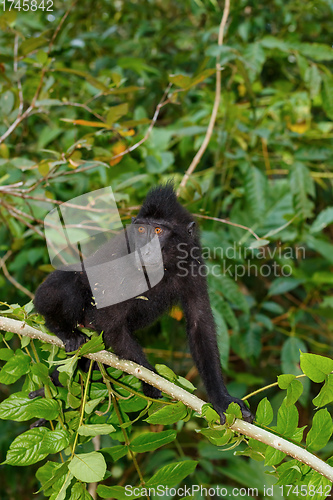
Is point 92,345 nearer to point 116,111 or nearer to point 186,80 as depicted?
point 116,111

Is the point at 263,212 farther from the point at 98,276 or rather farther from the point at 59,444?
the point at 59,444

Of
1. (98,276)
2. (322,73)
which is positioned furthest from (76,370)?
(322,73)

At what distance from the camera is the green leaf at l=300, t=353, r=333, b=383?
5.55ft

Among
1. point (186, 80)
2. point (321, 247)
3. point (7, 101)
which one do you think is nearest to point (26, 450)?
point (186, 80)

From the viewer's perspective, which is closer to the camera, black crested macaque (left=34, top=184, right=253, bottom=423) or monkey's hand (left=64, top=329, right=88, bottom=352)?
monkey's hand (left=64, top=329, right=88, bottom=352)

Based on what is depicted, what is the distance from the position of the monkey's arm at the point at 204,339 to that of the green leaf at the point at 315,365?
92 centimetres

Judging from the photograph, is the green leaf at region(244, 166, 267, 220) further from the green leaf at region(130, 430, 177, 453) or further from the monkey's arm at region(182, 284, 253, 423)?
the green leaf at region(130, 430, 177, 453)

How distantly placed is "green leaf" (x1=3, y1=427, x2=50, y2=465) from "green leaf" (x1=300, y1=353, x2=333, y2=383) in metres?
1.10

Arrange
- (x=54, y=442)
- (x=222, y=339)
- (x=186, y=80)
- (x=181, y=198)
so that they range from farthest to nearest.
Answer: (x=181, y=198), (x=222, y=339), (x=186, y=80), (x=54, y=442)

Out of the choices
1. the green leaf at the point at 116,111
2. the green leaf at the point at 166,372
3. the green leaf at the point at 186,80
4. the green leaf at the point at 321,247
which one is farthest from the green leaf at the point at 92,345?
A: the green leaf at the point at 321,247

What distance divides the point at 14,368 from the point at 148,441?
2.25 ft

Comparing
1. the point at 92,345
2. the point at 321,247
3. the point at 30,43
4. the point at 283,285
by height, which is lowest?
the point at 283,285

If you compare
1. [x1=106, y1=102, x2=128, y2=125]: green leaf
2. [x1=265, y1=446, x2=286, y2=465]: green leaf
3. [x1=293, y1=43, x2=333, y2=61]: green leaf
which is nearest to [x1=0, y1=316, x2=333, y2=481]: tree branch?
[x1=265, y1=446, x2=286, y2=465]: green leaf

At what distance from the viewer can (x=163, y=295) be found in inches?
112
